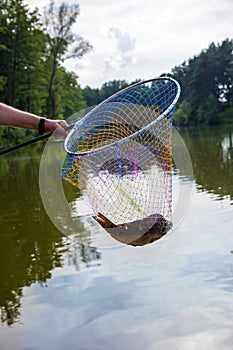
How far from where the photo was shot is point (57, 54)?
45.8 m

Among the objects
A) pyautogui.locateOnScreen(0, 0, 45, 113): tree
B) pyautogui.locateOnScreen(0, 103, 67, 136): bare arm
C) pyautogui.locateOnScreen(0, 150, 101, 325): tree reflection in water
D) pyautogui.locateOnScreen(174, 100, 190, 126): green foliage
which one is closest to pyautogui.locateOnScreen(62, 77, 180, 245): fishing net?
pyautogui.locateOnScreen(0, 103, 67, 136): bare arm

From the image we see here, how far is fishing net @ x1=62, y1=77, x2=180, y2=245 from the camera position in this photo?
3.83 metres

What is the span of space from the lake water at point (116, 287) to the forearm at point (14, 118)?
6.00ft

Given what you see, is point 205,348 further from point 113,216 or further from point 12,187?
point 12,187

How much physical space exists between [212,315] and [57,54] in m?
43.8

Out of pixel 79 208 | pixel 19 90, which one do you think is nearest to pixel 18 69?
pixel 19 90

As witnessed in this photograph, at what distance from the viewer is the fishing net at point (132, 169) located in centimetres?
383

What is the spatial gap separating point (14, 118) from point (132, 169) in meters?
1.73

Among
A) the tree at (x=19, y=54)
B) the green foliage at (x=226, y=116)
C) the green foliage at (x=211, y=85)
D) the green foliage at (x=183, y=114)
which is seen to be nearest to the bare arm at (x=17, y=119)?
the tree at (x=19, y=54)

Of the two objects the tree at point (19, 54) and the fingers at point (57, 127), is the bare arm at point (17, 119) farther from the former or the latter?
the tree at point (19, 54)

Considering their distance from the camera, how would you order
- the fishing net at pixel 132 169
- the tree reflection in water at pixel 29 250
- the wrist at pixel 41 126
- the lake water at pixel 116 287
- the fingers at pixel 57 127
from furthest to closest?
the tree reflection in water at pixel 29 250 → the lake water at pixel 116 287 → the fishing net at pixel 132 169 → the fingers at pixel 57 127 → the wrist at pixel 41 126

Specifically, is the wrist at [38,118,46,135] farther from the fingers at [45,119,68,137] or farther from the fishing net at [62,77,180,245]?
the fishing net at [62,77,180,245]

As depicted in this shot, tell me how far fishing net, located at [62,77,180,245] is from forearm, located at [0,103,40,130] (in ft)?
1.50

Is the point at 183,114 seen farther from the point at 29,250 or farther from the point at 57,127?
the point at 57,127
